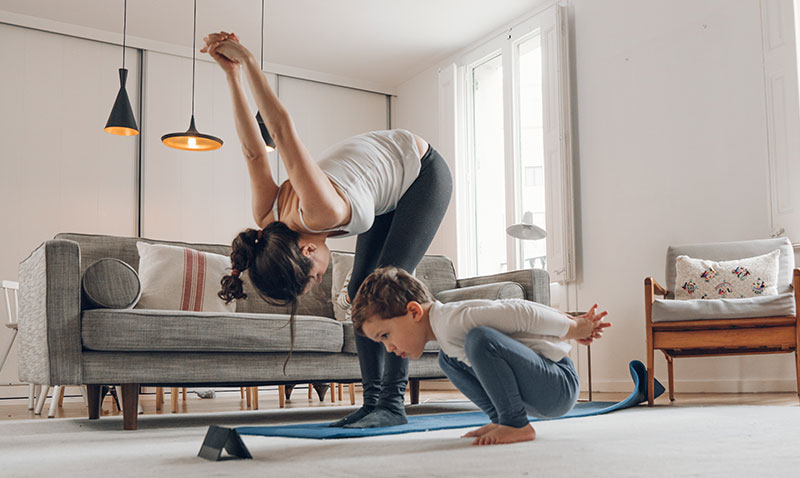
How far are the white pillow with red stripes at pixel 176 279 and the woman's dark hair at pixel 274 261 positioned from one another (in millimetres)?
1500

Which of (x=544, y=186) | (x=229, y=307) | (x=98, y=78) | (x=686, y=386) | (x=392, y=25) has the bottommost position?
(x=686, y=386)

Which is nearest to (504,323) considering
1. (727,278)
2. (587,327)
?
(587,327)

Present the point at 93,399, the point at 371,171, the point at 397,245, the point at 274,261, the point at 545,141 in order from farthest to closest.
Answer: the point at 545,141 → the point at 93,399 → the point at 397,245 → the point at 371,171 → the point at 274,261

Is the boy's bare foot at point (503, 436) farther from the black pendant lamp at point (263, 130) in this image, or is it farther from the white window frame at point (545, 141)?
the white window frame at point (545, 141)

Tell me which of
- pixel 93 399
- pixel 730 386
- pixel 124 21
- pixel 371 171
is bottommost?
pixel 730 386

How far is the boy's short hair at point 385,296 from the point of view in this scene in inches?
64.0

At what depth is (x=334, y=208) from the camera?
162 cm

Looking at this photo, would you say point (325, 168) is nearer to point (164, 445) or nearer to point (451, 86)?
point (164, 445)

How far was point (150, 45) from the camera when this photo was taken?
20.7 ft

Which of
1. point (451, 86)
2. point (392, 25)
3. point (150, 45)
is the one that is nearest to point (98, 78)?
point (150, 45)

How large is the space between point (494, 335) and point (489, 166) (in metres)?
5.03

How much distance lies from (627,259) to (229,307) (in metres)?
2.82

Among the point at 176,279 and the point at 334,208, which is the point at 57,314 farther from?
the point at 334,208

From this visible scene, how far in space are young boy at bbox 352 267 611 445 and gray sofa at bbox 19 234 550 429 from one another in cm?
90
